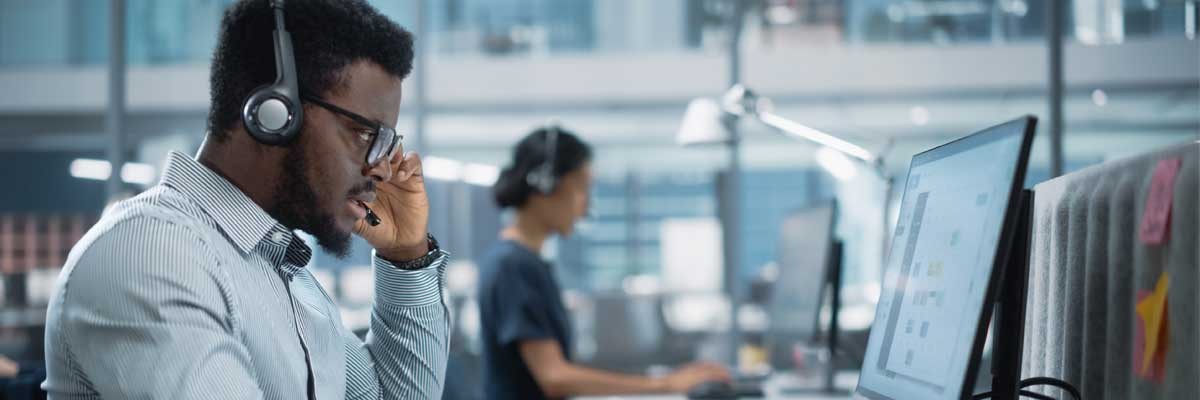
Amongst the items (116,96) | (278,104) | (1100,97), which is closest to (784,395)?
(278,104)

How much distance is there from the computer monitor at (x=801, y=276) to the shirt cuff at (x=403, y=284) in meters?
1.22

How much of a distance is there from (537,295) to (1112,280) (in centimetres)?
168

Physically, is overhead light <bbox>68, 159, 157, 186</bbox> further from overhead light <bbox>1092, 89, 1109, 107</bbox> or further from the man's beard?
overhead light <bbox>1092, 89, 1109, 107</bbox>

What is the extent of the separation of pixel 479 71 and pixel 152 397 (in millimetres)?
4816

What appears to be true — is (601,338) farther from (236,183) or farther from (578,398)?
(236,183)

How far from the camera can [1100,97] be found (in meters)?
4.66

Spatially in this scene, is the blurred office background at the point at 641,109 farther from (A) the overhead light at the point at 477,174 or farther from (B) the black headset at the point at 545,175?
(B) the black headset at the point at 545,175

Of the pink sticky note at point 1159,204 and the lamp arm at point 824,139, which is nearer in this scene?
the pink sticky note at point 1159,204

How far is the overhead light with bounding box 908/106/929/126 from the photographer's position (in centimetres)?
536

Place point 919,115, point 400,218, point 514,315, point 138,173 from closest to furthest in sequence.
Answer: point 400,218
point 514,315
point 138,173
point 919,115

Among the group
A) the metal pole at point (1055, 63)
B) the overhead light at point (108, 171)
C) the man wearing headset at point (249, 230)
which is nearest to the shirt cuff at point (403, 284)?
the man wearing headset at point (249, 230)

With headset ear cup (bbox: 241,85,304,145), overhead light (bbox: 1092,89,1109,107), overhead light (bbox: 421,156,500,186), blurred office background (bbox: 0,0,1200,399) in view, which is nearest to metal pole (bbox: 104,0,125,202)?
blurred office background (bbox: 0,0,1200,399)

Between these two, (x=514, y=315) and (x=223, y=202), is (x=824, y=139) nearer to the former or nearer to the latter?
(x=514, y=315)

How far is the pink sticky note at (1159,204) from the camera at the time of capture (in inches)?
37.6
